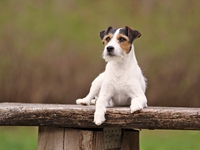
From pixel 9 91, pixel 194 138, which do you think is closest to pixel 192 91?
pixel 194 138

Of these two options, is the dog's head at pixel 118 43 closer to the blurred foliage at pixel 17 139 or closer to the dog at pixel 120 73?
the dog at pixel 120 73

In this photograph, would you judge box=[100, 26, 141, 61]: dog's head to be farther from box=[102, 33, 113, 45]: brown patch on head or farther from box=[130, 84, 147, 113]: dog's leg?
box=[130, 84, 147, 113]: dog's leg

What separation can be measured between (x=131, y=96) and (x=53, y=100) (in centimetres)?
293

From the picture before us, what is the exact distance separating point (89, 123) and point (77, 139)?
0.25 meters

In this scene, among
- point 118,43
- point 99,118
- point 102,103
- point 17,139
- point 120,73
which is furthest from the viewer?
point 17,139

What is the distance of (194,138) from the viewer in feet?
19.0

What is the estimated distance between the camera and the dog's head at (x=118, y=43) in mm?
3186

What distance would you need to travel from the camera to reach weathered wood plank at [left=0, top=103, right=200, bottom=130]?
9.78ft

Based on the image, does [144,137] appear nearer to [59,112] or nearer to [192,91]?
[192,91]

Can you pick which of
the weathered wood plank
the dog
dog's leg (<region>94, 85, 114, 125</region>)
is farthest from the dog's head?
the weathered wood plank

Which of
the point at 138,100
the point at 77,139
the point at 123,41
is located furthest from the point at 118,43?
the point at 77,139

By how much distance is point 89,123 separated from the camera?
3.10 m

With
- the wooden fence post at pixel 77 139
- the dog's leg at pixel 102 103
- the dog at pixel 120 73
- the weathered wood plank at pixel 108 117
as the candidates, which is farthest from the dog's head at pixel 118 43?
the wooden fence post at pixel 77 139

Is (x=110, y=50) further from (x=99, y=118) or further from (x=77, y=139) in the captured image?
(x=77, y=139)
